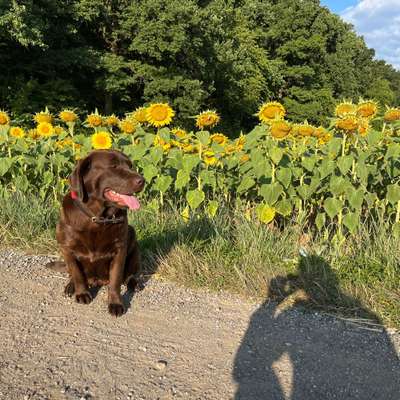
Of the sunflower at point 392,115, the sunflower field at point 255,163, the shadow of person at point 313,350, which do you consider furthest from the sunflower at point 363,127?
the shadow of person at point 313,350

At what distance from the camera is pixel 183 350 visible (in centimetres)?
324

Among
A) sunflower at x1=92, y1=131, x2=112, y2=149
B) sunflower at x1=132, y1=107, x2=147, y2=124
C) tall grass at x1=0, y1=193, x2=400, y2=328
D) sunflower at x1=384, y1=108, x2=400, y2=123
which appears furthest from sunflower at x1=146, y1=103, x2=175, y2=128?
sunflower at x1=384, y1=108, x2=400, y2=123

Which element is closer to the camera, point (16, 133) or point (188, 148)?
point (188, 148)

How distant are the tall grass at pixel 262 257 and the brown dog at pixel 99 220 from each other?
0.77 metres

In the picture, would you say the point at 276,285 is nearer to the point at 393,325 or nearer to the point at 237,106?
the point at 393,325

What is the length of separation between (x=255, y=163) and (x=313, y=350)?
2097mm

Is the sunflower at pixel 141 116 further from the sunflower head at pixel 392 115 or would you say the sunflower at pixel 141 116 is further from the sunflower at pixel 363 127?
the sunflower head at pixel 392 115

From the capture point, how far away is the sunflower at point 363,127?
4.79 meters

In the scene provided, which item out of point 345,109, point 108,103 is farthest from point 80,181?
point 108,103

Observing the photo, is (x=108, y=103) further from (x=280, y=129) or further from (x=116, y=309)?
(x=116, y=309)

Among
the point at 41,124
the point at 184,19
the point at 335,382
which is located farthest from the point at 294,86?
the point at 335,382

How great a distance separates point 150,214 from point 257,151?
1415 millimetres

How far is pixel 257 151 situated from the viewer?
4977mm

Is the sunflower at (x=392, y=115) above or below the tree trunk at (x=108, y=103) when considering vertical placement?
below
